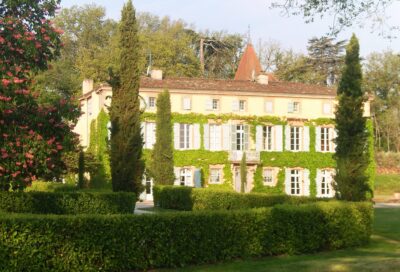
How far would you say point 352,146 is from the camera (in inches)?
754

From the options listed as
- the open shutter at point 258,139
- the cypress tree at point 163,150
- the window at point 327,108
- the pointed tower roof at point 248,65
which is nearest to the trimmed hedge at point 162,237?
the cypress tree at point 163,150

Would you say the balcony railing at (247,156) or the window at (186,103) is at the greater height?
the window at (186,103)

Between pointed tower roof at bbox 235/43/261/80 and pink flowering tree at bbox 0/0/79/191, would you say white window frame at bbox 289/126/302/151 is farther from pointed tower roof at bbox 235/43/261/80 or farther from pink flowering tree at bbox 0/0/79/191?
pink flowering tree at bbox 0/0/79/191

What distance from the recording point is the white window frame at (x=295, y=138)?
144 ft

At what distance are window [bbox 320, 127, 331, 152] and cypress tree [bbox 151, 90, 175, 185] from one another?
13.6m

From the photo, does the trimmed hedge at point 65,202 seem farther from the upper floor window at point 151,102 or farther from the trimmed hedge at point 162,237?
the upper floor window at point 151,102

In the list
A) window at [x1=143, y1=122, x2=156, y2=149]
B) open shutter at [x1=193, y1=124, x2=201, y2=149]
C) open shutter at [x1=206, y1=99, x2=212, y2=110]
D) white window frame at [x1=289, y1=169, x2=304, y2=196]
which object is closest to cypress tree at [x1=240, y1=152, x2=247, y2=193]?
open shutter at [x1=193, y1=124, x2=201, y2=149]

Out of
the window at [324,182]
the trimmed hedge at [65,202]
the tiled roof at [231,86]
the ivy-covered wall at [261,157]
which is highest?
the tiled roof at [231,86]

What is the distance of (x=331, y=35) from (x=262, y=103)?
30.4 metres

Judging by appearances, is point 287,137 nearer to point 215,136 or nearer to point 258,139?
point 258,139

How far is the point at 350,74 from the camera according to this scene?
19.8m

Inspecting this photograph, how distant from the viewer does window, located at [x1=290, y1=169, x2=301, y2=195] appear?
43.5 m

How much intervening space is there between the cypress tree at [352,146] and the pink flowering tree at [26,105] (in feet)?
29.2

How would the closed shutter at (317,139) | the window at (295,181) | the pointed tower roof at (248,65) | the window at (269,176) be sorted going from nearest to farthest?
the window at (269,176) < the window at (295,181) < the closed shutter at (317,139) < the pointed tower roof at (248,65)
